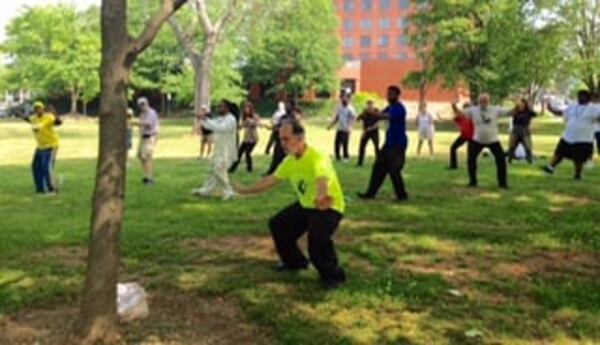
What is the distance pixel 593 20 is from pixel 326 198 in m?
45.7

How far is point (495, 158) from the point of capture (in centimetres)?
1339

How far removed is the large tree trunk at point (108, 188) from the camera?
514 cm

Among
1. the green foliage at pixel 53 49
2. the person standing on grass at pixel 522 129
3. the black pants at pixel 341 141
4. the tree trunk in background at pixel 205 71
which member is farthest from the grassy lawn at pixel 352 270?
the green foliage at pixel 53 49

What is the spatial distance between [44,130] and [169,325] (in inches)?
346

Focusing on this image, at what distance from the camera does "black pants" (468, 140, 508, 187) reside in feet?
43.0

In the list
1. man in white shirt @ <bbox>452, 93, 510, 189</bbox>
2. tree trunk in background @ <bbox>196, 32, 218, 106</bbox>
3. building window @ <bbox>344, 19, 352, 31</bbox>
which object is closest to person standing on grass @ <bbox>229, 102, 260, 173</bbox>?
man in white shirt @ <bbox>452, 93, 510, 189</bbox>

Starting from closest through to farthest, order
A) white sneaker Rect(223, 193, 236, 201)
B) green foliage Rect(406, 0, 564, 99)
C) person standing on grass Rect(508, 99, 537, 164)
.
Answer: white sneaker Rect(223, 193, 236, 201) < person standing on grass Rect(508, 99, 537, 164) < green foliage Rect(406, 0, 564, 99)

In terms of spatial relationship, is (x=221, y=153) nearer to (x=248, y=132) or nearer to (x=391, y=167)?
(x=391, y=167)

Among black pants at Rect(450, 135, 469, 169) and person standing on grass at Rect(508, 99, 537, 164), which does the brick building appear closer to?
person standing on grass at Rect(508, 99, 537, 164)

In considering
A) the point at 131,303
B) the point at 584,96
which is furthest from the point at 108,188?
the point at 584,96

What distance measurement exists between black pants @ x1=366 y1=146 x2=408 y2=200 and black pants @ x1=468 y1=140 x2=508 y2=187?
6.68ft

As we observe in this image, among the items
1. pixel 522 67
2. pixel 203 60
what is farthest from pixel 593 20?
pixel 203 60

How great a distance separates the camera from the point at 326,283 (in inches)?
260

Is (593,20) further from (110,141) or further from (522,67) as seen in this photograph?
(110,141)
